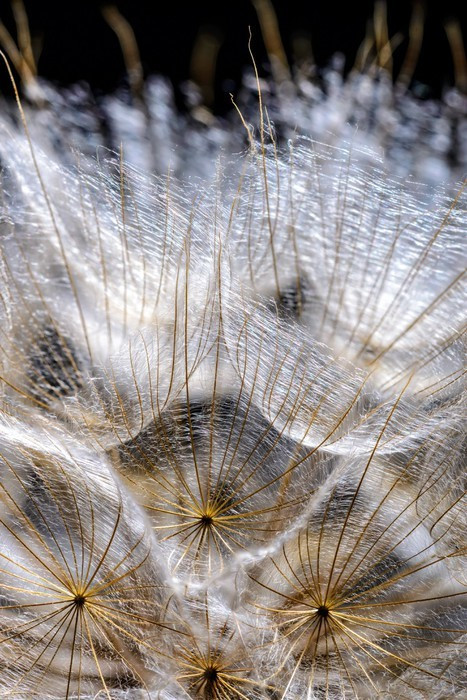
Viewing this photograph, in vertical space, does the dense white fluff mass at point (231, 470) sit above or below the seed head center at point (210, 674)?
above

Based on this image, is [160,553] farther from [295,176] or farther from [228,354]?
[295,176]

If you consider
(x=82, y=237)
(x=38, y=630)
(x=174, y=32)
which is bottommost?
(x=38, y=630)

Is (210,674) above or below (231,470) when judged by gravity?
below

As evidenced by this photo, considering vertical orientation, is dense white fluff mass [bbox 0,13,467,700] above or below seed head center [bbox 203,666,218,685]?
above

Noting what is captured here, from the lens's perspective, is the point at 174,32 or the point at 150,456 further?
the point at 174,32

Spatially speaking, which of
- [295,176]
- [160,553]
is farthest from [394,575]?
[295,176]

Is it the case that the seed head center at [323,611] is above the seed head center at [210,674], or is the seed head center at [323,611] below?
above

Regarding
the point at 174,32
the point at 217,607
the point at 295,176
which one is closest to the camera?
the point at 217,607

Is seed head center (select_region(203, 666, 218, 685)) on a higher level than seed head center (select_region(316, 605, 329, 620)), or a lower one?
lower
